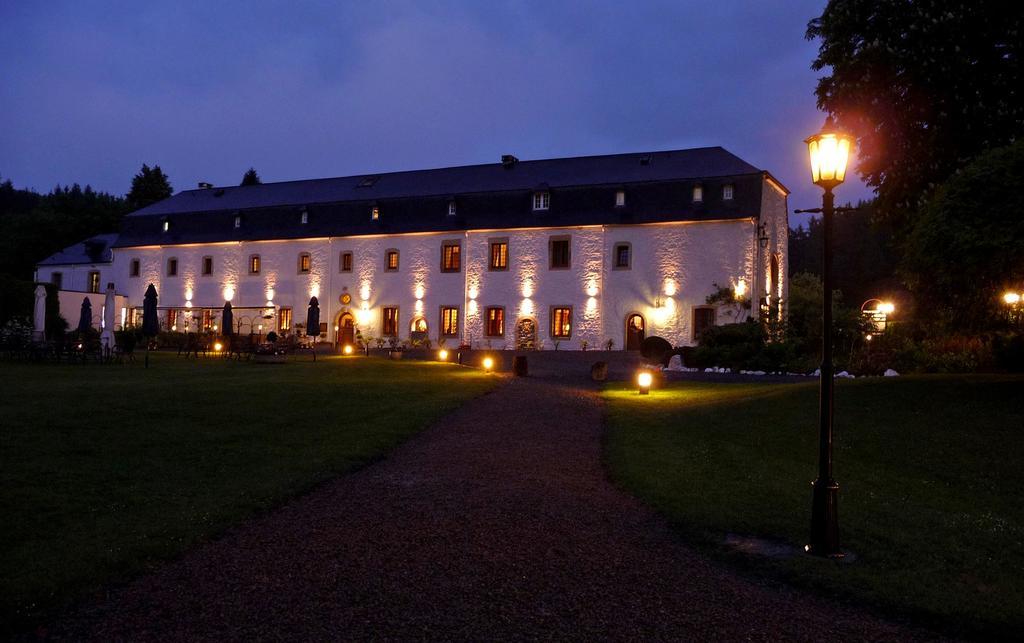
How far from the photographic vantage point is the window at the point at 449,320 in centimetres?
3938

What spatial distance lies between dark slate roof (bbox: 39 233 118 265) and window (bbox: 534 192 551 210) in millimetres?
33205

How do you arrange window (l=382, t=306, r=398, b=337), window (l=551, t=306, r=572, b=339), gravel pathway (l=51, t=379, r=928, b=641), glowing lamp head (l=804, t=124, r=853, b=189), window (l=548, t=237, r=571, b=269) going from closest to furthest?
gravel pathway (l=51, t=379, r=928, b=641) → glowing lamp head (l=804, t=124, r=853, b=189) → window (l=551, t=306, r=572, b=339) → window (l=548, t=237, r=571, b=269) → window (l=382, t=306, r=398, b=337)

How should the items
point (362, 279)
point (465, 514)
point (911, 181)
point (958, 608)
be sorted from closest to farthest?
1. point (958, 608)
2. point (465, 514)
3. point (911, 181)
4. point (362, 279)

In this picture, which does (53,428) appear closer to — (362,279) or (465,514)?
(465,514)

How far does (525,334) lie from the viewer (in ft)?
124

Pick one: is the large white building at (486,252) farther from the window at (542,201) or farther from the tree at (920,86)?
the tree at (920,86)

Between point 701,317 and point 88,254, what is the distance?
44686mm

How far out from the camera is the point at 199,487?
25.7ft

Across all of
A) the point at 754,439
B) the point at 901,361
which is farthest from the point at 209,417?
the point at 901,361

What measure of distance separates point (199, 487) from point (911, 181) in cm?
1502

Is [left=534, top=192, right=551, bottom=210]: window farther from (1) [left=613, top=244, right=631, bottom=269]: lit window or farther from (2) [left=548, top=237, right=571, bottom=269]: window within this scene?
(1) [left=613, top=244, right=631, bottom=269]: lit window

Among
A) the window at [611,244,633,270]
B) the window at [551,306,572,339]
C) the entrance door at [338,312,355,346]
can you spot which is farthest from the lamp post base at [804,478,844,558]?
the entrance door at [338,312,355,346]

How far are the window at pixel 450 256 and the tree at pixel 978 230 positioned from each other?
29268 millimetres

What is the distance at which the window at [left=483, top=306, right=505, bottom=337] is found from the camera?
38291mm
